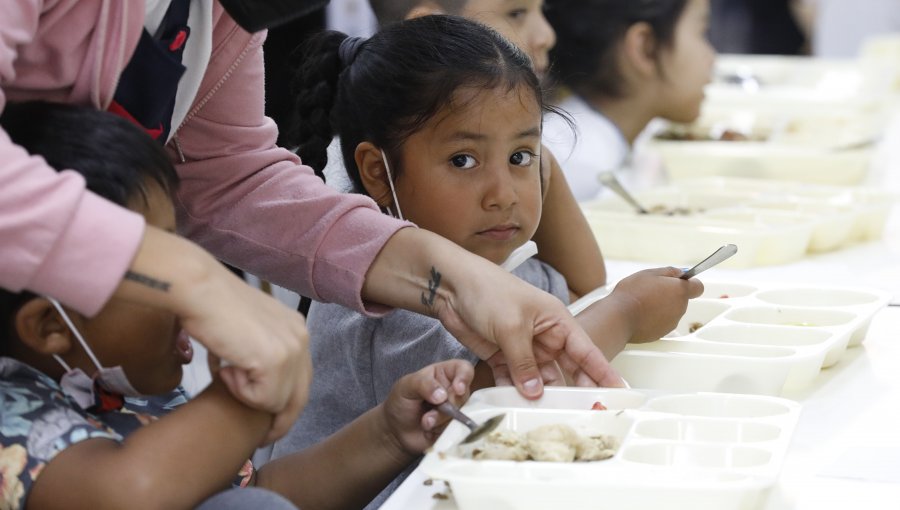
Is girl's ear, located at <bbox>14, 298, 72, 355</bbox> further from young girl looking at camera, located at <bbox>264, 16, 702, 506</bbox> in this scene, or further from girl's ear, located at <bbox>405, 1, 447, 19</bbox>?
girl's ear, located at <bbox>405, 1, 447, 19</bbox>

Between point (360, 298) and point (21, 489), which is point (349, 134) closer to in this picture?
point (360, 298)

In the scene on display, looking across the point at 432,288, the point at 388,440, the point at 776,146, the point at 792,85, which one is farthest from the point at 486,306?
the point at 792,85

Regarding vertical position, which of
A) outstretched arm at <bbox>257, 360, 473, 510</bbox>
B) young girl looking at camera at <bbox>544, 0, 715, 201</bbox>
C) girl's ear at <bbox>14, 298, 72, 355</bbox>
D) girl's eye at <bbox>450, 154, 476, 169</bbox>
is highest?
girl's ear at <bbox>14, 298, 72, 355</bbox>

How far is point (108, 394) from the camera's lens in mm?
1010

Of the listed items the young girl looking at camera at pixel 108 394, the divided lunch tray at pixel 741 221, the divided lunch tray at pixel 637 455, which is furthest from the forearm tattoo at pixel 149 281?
the divided lunch tray at pixel 741 221

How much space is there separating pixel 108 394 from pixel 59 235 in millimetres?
259

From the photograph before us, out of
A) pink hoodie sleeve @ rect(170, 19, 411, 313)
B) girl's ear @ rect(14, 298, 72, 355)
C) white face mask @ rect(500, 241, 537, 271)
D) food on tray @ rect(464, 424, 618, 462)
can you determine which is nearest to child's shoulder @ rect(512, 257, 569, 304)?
white face mask @ rect(500, 241, 537, 271)

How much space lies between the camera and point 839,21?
25.3 ft

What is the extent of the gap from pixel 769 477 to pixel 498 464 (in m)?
0.19

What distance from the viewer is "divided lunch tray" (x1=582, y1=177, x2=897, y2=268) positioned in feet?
6.68

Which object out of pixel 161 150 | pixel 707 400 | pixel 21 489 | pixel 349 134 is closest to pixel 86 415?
pixel 21 489

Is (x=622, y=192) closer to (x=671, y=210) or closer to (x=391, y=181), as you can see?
(x=671, y=210)

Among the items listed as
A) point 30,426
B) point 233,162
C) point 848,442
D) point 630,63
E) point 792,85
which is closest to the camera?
point 30,426

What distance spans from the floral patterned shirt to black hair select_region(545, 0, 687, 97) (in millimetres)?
2132
